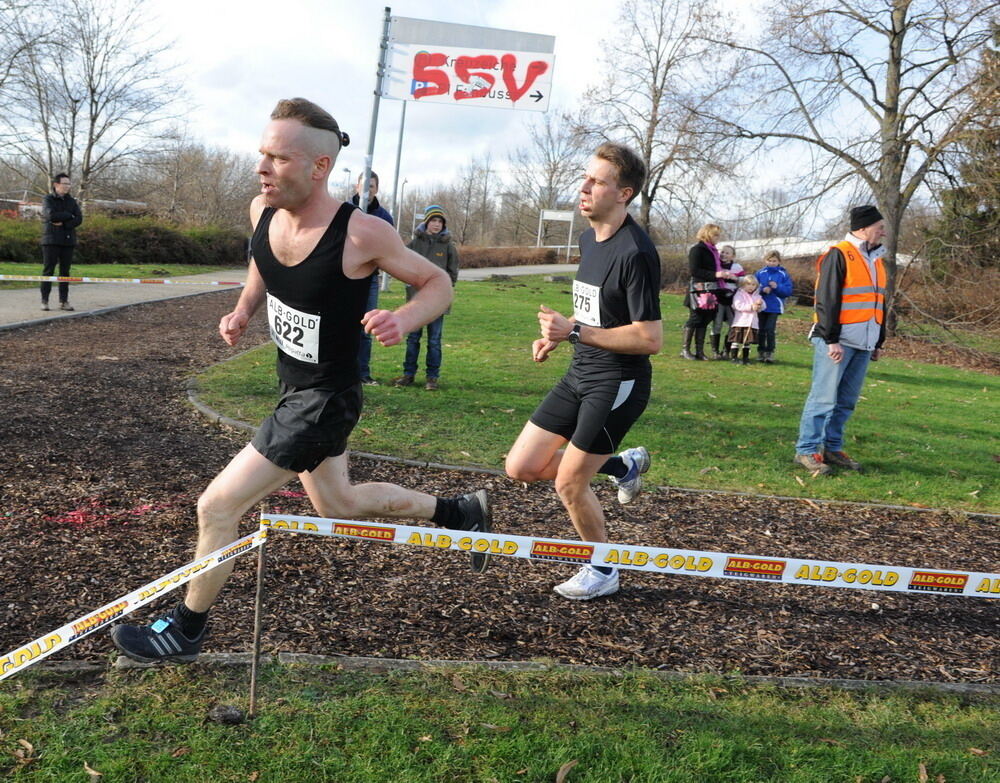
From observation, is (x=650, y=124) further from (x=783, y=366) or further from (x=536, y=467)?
(x=536, y=467)

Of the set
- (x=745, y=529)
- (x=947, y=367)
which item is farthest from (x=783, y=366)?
(x=745, y=529)

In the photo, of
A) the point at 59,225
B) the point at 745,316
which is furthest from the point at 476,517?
the point at 59,225

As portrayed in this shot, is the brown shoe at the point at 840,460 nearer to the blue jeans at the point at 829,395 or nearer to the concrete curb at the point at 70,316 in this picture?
the blue jeans at the point at 829,395

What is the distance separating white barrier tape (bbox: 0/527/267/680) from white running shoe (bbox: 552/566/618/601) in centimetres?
185

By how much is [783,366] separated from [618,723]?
12095mm

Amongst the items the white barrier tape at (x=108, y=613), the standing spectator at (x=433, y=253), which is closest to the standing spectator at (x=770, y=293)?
the standing spectator at (x=433, y=253)

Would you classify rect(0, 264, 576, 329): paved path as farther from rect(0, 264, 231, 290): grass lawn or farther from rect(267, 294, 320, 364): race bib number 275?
rect(267, 294, 320, 364): race bib number 275

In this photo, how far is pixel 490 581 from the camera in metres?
4.43

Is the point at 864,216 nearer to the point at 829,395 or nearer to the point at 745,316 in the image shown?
the point at 829,395

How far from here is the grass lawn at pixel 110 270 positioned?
19297 mm

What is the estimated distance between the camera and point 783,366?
46.4 feet

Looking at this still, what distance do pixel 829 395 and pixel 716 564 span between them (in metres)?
4.40

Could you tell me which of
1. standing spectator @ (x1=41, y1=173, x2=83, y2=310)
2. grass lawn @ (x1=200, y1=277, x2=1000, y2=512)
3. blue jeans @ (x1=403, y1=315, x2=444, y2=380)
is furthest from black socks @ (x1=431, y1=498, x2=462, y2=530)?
standing spectator @ (x1=41, y1=173, x2=83, y2=310)

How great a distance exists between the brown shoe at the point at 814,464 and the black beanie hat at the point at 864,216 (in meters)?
2.10
